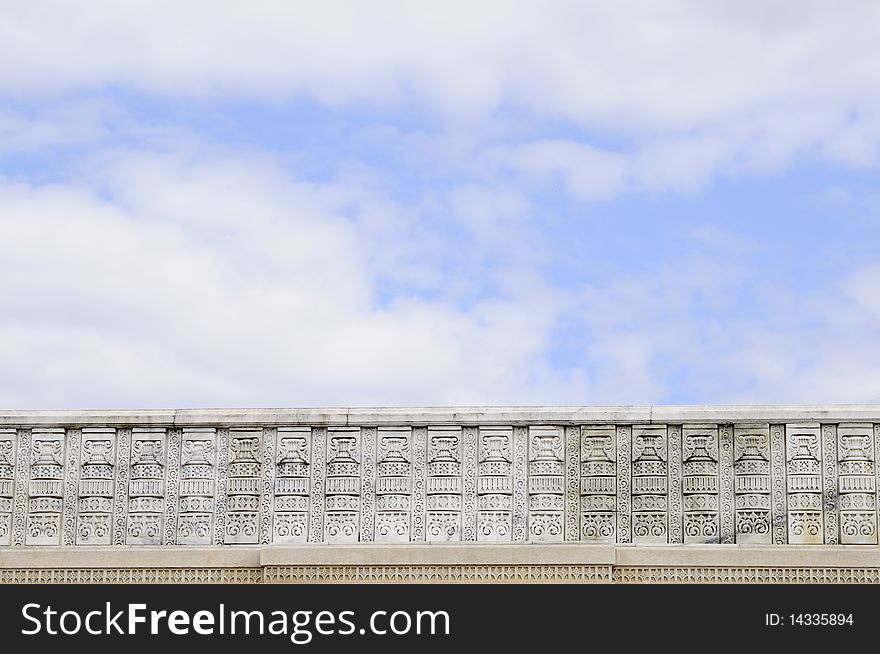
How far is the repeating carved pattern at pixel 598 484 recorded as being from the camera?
12070mm

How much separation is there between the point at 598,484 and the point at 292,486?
252 cm

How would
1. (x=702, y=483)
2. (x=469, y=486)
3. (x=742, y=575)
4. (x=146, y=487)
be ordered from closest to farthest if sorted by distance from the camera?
(x=742, y=575), (x=702, y=483), (x=469, y=486), (x=146, y=487)

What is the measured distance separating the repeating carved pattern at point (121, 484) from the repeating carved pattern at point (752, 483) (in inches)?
198

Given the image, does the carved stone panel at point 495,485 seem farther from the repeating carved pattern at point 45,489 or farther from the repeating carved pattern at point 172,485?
the repeating carved pattern at point 45,489

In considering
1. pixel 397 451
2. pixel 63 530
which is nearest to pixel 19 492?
pixel 63 530

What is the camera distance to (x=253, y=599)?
11875 millimetres

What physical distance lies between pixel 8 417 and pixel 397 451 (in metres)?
3.32

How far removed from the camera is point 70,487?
12438 mm

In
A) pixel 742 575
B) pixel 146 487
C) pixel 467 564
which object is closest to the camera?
pixel 742 575

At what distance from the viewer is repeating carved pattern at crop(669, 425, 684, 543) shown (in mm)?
12023

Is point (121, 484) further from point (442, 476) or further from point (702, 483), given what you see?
point (702, 483)

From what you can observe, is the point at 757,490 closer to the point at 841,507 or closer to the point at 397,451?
the point at 841,507

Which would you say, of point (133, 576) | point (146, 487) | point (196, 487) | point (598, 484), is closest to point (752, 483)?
point (598, 484)

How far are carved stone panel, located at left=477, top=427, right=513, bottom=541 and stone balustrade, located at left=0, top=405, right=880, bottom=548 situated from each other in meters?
0.01
